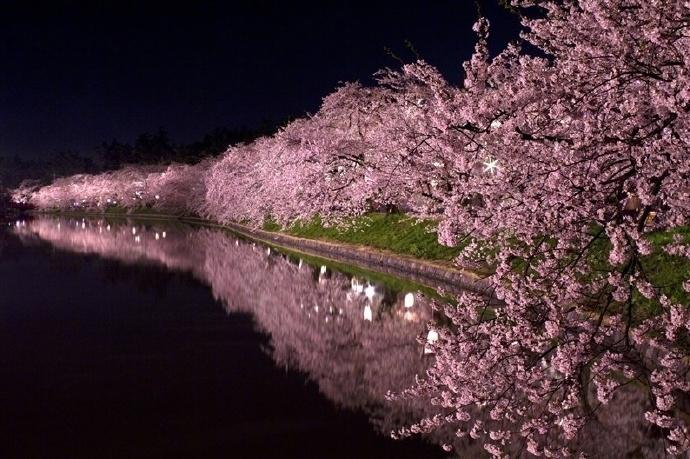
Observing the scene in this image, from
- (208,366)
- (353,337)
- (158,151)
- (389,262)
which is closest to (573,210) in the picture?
(208,366)

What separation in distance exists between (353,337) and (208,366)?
10.8ft

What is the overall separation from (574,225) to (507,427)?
2732 mm

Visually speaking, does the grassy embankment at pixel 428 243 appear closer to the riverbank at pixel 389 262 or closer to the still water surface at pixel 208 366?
the riverbank at pixel 389 262

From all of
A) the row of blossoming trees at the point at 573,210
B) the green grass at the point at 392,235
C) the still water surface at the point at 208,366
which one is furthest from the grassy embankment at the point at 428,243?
the still water surface at the point at 208,366

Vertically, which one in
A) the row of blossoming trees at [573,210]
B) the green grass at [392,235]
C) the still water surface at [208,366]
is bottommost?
the still water surface at [208,366]

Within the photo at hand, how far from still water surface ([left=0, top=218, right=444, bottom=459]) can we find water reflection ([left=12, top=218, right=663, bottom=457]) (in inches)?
1.9

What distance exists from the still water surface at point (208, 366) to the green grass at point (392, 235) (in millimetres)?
4301

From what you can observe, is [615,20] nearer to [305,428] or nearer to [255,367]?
[305,428]

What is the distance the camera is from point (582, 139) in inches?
283

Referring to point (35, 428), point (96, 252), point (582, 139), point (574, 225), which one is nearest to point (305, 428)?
point (35, 428)

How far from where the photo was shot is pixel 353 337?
13.5 meters

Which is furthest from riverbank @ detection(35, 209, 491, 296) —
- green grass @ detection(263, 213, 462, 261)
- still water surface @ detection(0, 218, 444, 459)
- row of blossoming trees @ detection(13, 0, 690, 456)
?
row of blossoming trees @ detection(13, 0, 690, 456)

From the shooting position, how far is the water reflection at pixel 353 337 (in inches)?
327

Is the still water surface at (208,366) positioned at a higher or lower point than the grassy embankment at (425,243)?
lower
